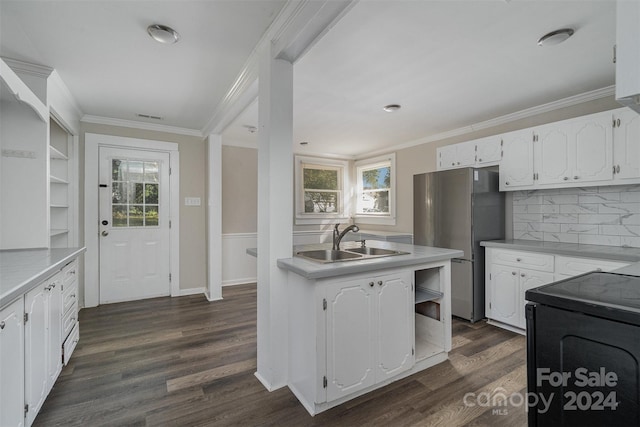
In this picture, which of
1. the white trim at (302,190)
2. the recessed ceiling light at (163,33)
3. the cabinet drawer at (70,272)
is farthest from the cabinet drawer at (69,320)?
the white trim at (302,190)

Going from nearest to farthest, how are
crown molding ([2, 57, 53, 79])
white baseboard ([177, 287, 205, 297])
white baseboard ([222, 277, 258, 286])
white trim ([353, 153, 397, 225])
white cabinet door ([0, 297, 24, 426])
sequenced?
1. white cabinet door ([0, 297, 24, 426])
2. crown molding ([2, 57, 53, 79])
3. white baseboard ([177, 287, 205, 297])
4. white baseboard ([222, 277, 258, 286])
5. white trim ([353, 153, 397, 225])

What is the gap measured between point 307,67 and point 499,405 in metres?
2.77

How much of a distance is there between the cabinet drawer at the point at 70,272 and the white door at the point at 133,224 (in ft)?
5.16

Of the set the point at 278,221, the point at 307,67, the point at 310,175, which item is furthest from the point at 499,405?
the point at 310,175

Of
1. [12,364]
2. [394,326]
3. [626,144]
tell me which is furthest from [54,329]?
[626,144]

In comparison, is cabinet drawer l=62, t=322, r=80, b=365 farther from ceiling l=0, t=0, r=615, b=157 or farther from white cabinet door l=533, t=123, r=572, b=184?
white cabinet door l=533, t=123, r=572, b=184

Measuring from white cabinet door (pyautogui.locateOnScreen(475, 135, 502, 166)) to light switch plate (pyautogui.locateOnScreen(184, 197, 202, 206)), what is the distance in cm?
386

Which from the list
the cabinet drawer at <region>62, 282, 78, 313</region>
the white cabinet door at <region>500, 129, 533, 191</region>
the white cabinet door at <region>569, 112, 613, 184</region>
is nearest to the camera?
the cabinet drawer at <region>62, 282, 78, 313</region>

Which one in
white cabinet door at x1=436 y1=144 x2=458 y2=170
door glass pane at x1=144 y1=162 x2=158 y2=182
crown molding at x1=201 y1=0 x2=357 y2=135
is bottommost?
door glass pane at x1=144 y1=162 x2=158 y2=182

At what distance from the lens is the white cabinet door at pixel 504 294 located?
299 cm

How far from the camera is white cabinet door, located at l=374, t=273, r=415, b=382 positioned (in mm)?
1955

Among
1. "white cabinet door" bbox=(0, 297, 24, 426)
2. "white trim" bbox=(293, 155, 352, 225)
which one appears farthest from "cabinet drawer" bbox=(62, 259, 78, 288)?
"white trim" bbox=(293, 155, 352, 225)

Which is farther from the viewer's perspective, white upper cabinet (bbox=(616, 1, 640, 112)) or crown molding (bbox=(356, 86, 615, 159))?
crown molding (bbox=(356, 86, 615, 159))

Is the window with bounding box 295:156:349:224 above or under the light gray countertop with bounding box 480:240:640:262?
above
